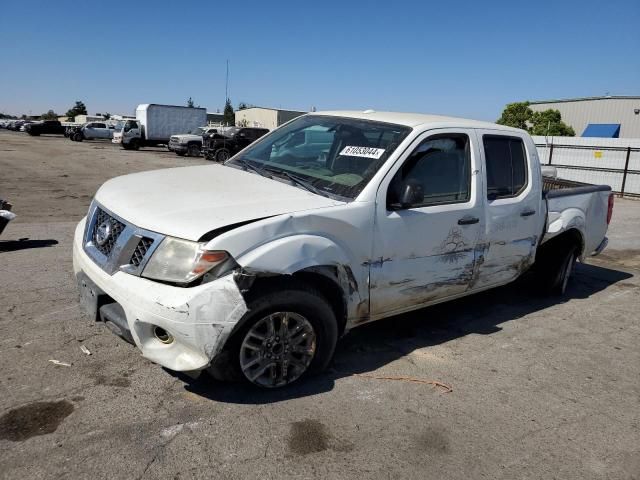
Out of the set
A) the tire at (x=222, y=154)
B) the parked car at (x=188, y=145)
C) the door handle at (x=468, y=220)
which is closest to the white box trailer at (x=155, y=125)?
the parked car at (x=188, y=145)

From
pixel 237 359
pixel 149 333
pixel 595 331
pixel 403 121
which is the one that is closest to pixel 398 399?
pixel 237 359

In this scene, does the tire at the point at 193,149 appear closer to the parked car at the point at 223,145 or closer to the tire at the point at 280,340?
the parked car at the point at 223,145

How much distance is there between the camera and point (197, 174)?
13.7ft

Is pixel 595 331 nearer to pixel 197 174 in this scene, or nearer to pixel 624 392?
pixel 624 392

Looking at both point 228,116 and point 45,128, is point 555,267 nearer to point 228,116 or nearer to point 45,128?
point 45,128

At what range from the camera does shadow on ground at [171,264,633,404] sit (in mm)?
3363

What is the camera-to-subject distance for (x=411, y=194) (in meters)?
3.59

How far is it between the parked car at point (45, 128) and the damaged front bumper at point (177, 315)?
181ft

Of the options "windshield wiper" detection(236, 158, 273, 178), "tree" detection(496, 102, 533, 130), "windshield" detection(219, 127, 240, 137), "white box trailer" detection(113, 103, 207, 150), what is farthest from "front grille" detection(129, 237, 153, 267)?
"tree" detection(496, 102, 533, 130)

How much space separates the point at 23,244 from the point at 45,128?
51.9 metres

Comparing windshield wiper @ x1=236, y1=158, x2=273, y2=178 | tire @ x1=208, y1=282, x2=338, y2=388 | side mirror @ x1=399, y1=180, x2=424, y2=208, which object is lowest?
tire @ x1=208, y1=282, x2=338, y2=388

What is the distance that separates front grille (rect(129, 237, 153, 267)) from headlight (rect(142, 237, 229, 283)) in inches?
3.5

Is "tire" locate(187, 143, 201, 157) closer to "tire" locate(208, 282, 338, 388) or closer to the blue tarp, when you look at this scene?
"tire" locate(208, 282, 338, 388)

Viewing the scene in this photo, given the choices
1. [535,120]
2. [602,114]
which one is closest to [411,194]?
[535,120]
